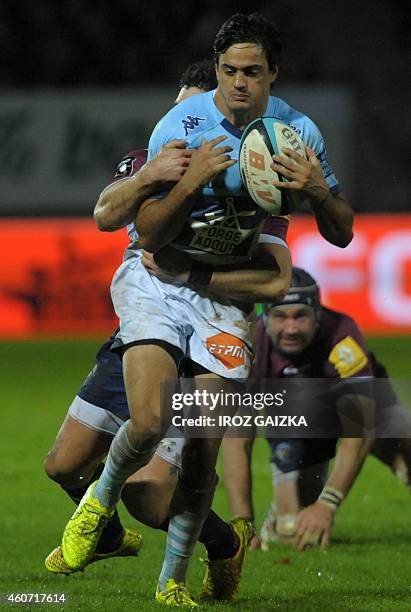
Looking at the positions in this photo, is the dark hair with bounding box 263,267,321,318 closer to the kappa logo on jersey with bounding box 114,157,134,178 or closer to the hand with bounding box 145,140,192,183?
the kappa logo on jersey with bounding box 114,157,134,178

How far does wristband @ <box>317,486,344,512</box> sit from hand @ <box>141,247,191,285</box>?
1.72m

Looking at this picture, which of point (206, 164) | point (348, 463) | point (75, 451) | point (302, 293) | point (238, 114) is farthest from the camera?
point (302, 293)

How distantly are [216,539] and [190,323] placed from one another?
0.93 meters

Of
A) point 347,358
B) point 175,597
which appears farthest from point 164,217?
point 347,358

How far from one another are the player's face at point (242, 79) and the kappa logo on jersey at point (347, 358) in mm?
1964

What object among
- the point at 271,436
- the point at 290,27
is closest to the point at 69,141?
the point at 290,27

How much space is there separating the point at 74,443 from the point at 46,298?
939cm

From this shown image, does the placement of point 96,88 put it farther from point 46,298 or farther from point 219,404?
point 219,404

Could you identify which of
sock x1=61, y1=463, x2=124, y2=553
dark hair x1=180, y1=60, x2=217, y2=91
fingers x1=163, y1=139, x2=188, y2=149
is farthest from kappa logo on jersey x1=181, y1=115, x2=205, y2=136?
sock x1=61, y1=463, x2=124, y2=553

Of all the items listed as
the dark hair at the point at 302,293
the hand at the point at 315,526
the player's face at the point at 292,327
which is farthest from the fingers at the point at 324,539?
the dark hair at the point at 302,293

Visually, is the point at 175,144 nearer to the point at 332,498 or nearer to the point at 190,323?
the point at 190,323

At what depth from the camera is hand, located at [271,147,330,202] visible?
409 cm

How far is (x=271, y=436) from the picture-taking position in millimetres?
6383

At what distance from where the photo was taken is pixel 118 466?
4.39 meters
